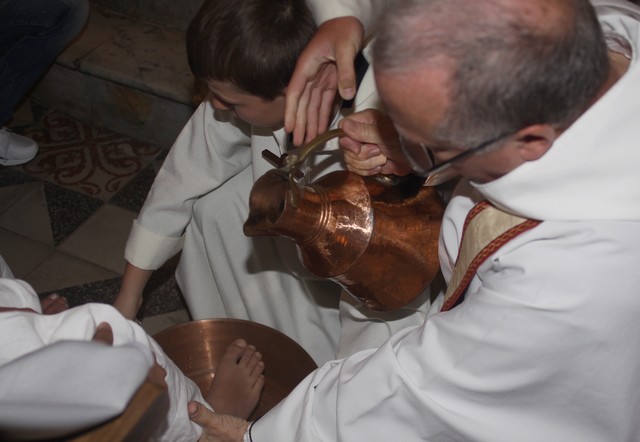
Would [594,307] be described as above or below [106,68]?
above

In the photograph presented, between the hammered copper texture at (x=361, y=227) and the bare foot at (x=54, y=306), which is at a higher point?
the hammered copper texture at (x=361, y=227)

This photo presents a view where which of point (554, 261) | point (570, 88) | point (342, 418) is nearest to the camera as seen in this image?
A: point (570, 88)

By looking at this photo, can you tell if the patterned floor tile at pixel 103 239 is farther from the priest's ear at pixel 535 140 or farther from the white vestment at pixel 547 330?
the priest's ear at pixel 535 140

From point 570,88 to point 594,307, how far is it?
1.18 ft

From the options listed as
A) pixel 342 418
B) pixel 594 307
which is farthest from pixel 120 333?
pixel 594 307

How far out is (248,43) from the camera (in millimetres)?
1737

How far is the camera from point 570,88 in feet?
3.77

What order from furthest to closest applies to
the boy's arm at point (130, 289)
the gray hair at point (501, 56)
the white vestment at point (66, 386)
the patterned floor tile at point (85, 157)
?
the patterned floor tile at point (85, 157), the boy's arm at point (130, 289), the gray hair at point (501, 56), the white vestment at point (66, 386)

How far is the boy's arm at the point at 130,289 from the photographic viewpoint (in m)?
2.20

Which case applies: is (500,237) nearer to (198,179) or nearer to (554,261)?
(554,261)

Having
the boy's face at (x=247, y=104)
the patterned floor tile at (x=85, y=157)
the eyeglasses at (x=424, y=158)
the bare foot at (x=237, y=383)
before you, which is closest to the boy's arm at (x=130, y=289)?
the bare foot at (x=237, y=383)

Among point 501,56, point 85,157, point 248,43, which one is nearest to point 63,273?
point 85,157

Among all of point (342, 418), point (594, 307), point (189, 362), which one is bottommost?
point (189, 362)

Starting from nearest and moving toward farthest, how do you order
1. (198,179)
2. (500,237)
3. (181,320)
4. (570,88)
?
(570,88) < (500,237) < (198,179) < (181,320)
